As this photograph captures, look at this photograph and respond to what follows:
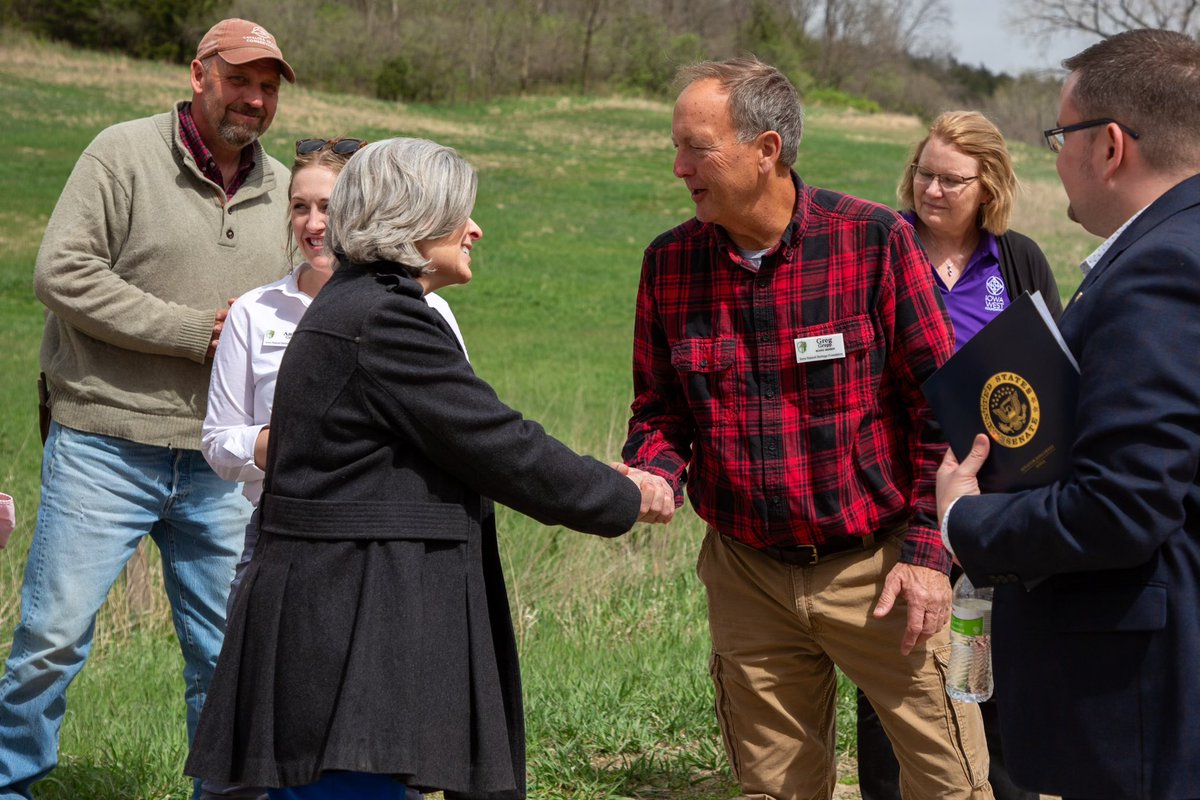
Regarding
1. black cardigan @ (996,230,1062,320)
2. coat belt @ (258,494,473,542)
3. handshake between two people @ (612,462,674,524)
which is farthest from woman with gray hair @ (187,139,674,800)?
black cardigan @ (996,230,1062,320)

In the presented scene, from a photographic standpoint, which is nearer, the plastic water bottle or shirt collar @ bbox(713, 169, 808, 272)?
the plastic water bottle

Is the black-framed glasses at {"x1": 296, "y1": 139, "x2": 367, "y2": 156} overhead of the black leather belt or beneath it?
overhead

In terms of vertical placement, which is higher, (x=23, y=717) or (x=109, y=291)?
(x=109, y=291)

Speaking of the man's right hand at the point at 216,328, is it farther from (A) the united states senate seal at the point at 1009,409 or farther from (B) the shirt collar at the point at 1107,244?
(B) the shirt collar at the point at 1107,244

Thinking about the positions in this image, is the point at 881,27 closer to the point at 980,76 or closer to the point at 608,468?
the point at 980,76

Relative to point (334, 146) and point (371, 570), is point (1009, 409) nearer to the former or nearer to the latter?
point (371, 570)

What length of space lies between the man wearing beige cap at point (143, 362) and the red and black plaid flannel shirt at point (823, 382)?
165 centimetres

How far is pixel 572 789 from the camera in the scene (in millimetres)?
4383

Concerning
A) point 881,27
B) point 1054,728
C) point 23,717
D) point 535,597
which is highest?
point 881,27

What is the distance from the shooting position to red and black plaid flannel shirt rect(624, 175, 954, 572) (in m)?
3.37

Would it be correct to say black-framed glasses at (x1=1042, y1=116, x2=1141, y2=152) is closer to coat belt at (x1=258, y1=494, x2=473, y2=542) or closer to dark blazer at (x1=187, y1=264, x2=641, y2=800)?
dark blazer at (x1=187, y1=264, x2=641, y2=800)

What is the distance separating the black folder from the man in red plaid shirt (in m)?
0.71

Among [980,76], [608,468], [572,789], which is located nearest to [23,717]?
[572,789]

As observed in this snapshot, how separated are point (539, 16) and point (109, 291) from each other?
67507 millimetres
